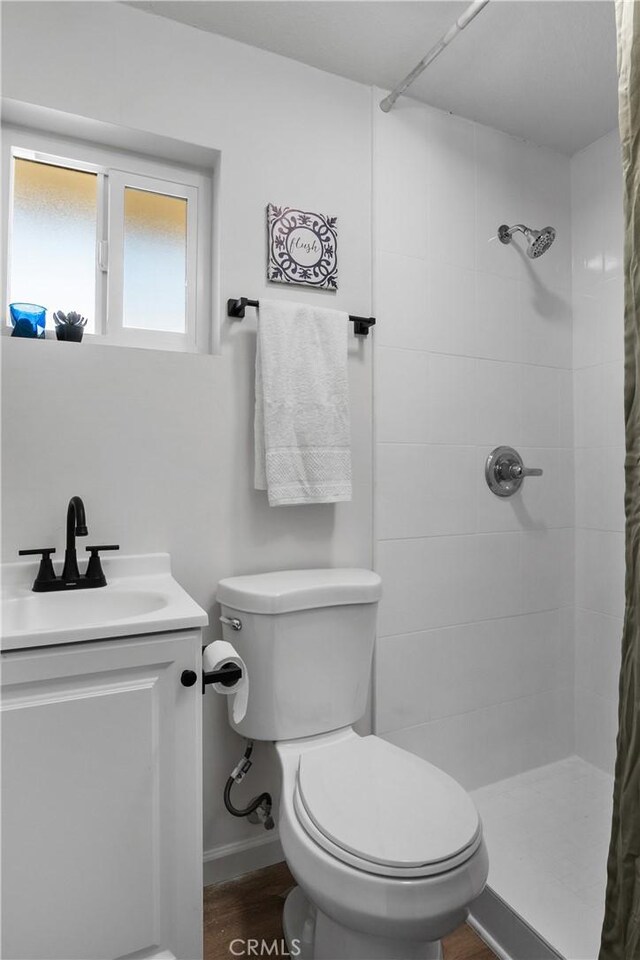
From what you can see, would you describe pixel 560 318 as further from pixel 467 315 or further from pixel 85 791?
pixel 85 791

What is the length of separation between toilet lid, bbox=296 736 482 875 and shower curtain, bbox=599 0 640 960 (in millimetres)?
250

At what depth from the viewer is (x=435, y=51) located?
149 centimetres

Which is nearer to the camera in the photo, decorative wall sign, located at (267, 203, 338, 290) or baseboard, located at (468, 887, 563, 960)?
baseboard, located at (468, 887, 563, 960)

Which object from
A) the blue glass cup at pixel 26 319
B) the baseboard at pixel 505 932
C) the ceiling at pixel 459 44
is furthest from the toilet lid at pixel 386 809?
the ceiling at pixel 459 44

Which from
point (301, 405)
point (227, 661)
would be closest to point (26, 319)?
point (301, 405)

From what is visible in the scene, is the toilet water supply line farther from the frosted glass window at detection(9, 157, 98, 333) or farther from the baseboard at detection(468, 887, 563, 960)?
the frosted glass window at detection(9, 157, 98, 333)

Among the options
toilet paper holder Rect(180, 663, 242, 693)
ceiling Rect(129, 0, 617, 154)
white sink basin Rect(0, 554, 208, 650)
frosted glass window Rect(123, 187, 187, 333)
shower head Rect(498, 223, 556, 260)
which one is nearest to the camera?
white sink basin Rect(0, 554, 208, 650)

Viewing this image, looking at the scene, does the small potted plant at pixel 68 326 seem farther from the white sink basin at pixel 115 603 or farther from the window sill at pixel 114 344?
the white sink basin at pixel 115 603

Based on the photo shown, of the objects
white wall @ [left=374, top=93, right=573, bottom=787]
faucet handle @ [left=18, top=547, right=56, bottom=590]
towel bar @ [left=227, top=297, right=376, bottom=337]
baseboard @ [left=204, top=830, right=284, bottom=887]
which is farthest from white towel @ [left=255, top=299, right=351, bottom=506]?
baseboard @ [left=204, top=830, right=284, bottom=887]

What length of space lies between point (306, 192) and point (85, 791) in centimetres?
160

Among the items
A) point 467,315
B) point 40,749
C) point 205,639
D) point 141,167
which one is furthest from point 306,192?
point 40,749

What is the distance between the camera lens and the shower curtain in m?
0.91

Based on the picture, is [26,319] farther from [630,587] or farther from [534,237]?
[534,237]

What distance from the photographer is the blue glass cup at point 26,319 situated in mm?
1368
